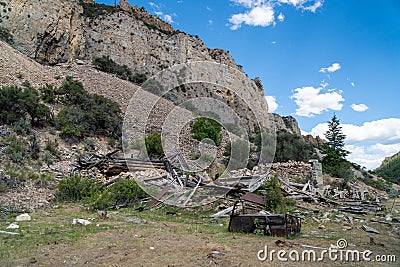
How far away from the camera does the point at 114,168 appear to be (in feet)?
41.6

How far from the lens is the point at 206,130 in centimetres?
2261

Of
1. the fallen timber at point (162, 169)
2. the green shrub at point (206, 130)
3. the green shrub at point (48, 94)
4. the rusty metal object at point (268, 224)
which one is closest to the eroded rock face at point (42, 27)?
the green shrub at point (48, 94)

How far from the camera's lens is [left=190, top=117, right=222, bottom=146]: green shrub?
22250 mm

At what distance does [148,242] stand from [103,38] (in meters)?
34.9

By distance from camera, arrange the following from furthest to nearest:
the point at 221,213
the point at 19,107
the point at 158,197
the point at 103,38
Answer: the point at 103,38 < the point at 19,107 < the point at 158,197 < the point at 221,213

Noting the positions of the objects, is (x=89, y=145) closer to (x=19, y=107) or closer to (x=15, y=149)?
(x=19, y=107)

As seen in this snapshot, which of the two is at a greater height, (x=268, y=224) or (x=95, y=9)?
(x=95, y=9)

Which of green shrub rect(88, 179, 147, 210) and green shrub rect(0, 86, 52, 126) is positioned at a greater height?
green shrub rect(0, 86, 52, 126)

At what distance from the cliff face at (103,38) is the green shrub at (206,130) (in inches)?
174

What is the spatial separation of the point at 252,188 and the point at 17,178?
778 centimetres

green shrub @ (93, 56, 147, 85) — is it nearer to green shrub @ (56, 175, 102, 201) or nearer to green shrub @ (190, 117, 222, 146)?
green shrub @ (190, 117, 222, 146)

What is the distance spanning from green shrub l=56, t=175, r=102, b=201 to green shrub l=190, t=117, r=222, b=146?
Answer: 41.2 feet

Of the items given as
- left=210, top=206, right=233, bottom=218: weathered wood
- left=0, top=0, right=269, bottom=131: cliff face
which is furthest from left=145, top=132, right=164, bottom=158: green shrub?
left=0, top=0, right=269, bottom=131: cliff face

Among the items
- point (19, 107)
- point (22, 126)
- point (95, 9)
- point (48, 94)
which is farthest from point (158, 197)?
point (95, 9)
